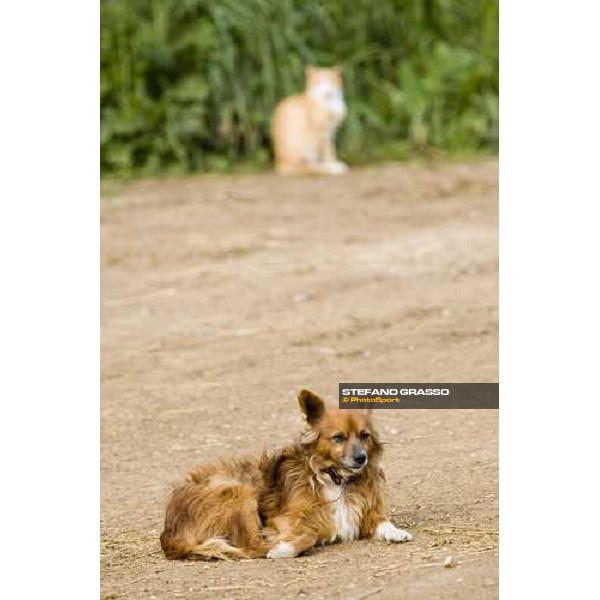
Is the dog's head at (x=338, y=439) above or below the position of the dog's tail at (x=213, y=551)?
above

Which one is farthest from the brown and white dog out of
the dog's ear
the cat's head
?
the cat's head

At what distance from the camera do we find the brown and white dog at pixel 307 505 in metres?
3.90

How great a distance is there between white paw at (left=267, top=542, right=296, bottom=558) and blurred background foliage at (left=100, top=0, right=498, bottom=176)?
309 cm

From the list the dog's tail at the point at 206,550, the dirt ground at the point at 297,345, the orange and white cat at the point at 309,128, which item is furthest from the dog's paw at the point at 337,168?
the dog's tail at the point at 206,550

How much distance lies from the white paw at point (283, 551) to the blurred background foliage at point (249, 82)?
10.1ft

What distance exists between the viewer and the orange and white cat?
745 cm

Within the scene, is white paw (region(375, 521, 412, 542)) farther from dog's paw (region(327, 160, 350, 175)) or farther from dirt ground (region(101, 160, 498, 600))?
dog's paw (region(327, 160, 350, 175))

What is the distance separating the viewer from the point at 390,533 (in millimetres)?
3883

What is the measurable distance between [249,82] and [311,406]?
150 inches

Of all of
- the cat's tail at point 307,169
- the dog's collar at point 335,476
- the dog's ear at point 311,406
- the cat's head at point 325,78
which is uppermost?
the cat's head at point 325,78

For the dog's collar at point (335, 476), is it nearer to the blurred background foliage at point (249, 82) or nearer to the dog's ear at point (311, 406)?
the dog's ear at point (311, 406)

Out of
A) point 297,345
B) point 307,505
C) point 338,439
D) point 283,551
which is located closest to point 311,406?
point 338,439
